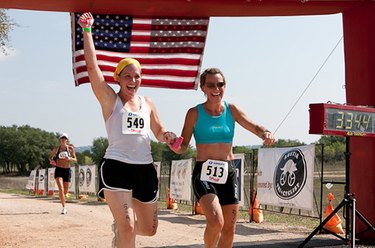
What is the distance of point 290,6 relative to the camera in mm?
8172

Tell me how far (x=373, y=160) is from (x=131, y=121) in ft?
15.6

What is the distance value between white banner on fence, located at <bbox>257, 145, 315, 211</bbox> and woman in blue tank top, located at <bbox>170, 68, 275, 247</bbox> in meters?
4.84

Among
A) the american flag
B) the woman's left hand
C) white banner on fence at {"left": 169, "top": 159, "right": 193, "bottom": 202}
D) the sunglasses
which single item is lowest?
white banner on fence at {"left": 169, "top": 159, "right": 193, "bottom": 202}

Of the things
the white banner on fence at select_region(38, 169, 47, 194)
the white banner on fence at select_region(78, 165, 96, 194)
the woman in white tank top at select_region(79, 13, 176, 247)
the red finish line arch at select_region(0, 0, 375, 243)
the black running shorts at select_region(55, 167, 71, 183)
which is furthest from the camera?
the white banner on fence at select_region(38, 169, 47, 194)

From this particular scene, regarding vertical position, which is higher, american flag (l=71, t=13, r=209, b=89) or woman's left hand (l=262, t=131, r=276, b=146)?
american flag (l=71, t=13, r=209, b=89)

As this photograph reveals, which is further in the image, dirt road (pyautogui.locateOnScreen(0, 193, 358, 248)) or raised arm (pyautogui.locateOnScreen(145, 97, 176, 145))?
dirt road (pyautogui.locateOnScreen(0, 193, 358, 248))

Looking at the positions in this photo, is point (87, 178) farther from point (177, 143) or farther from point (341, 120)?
point (177, 143)

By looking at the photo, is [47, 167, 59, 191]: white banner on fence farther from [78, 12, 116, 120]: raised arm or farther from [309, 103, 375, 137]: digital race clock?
[78, 12, 116, 120]: raised arm

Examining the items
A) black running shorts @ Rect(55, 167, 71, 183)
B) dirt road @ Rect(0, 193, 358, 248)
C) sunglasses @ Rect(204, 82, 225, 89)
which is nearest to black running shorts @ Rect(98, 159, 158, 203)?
sunglasses @ Rect(204, 82, 225, 89)

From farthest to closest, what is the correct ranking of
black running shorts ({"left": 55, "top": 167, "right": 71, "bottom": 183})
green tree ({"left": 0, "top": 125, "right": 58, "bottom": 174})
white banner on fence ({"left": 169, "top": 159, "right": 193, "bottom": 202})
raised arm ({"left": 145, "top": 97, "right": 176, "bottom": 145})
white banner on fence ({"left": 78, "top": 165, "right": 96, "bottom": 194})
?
1. green tree ({"left": 0, "top": 125, "right": 58, "bottom": 174})
2. white banner on fence ({"left": 78, "top": 165, "right": 96, "bottom": 194})
3. white banner on fence ({"left": 169, "top": 159, "right": 193, "bottom": 202})
4. black running shorts ({"left": 55, "top": 167, "right": 71, "bottom": 183})
5. raised arm ({"left": 145, "top": 97, "right": 176, "bottom": 145})

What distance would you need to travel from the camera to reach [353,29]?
8.47 m

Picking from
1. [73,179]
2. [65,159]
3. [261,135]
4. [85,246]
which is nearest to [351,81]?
[261,135]

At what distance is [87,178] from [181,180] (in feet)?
28.2

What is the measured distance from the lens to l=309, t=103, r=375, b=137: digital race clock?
671 cm
